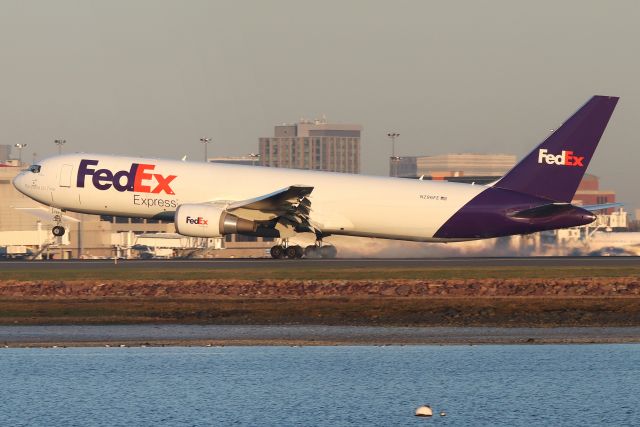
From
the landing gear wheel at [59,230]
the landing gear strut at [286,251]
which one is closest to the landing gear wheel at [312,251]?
the landing gear strut at [286,251]

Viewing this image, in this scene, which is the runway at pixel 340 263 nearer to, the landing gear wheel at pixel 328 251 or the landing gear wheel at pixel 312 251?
the landing gear wheel at pixel 328 251

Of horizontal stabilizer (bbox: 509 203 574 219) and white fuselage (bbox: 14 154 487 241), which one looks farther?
white fuselage (bbox: 14 154 487 241)

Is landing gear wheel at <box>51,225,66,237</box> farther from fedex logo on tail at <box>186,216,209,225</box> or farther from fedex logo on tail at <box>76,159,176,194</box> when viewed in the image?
fedex logo on tail at <box>186,216,209,225</box>

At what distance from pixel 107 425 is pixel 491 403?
8162mm

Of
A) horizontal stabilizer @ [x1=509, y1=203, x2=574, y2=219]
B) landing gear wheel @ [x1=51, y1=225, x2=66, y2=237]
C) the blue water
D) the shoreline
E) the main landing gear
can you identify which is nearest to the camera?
the blue water

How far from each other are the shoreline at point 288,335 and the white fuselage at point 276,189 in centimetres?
2390

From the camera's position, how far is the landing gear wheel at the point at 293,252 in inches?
2454

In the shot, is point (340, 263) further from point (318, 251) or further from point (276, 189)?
point (276, 189)

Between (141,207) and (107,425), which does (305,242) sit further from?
(107,425)

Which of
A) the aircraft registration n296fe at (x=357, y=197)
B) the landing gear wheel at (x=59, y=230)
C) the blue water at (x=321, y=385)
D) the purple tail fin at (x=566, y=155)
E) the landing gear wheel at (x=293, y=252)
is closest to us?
the blue water at (x=321, y=385)

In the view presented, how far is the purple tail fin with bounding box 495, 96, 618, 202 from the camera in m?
60.9

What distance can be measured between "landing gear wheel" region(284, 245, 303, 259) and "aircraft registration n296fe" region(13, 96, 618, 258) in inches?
2.1

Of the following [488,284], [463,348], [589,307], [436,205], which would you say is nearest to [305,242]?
[436,205]

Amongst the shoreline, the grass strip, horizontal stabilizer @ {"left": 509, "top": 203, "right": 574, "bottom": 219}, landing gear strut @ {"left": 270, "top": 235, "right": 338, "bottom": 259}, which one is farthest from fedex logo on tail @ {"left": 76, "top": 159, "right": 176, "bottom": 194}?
the shoreline
